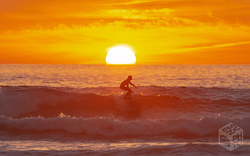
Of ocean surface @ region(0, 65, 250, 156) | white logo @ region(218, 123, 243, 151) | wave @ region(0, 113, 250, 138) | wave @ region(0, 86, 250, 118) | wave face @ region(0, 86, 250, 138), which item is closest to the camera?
ocean surface @ region(0, 65, 250, 156)

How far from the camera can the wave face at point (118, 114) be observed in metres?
14.4

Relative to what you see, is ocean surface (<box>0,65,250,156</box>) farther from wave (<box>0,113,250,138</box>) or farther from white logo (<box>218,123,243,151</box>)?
white logo (<box>218,123,243,151</box>)

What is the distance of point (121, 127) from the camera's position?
14461mm

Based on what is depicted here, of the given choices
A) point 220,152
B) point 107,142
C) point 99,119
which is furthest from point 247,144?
point 99,119

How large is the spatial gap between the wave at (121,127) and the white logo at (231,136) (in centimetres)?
24

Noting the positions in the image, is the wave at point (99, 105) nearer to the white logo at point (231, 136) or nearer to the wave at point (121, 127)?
the wave at point (121, 127)

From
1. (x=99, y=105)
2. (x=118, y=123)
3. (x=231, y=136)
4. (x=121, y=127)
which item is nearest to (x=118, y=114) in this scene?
(x=99, y=105)

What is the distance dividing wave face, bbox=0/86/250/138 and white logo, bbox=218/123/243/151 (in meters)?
0.32

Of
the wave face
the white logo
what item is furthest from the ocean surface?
the white logo

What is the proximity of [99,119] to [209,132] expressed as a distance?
5.45 m

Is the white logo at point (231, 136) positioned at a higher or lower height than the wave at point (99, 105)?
lower

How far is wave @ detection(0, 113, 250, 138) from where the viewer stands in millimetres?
14109

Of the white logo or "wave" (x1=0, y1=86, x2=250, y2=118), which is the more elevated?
"wave" (x1=0, y1=86, x2=250, y2=118)

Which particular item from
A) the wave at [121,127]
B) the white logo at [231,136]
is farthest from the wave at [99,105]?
the white logo at [231,136]
